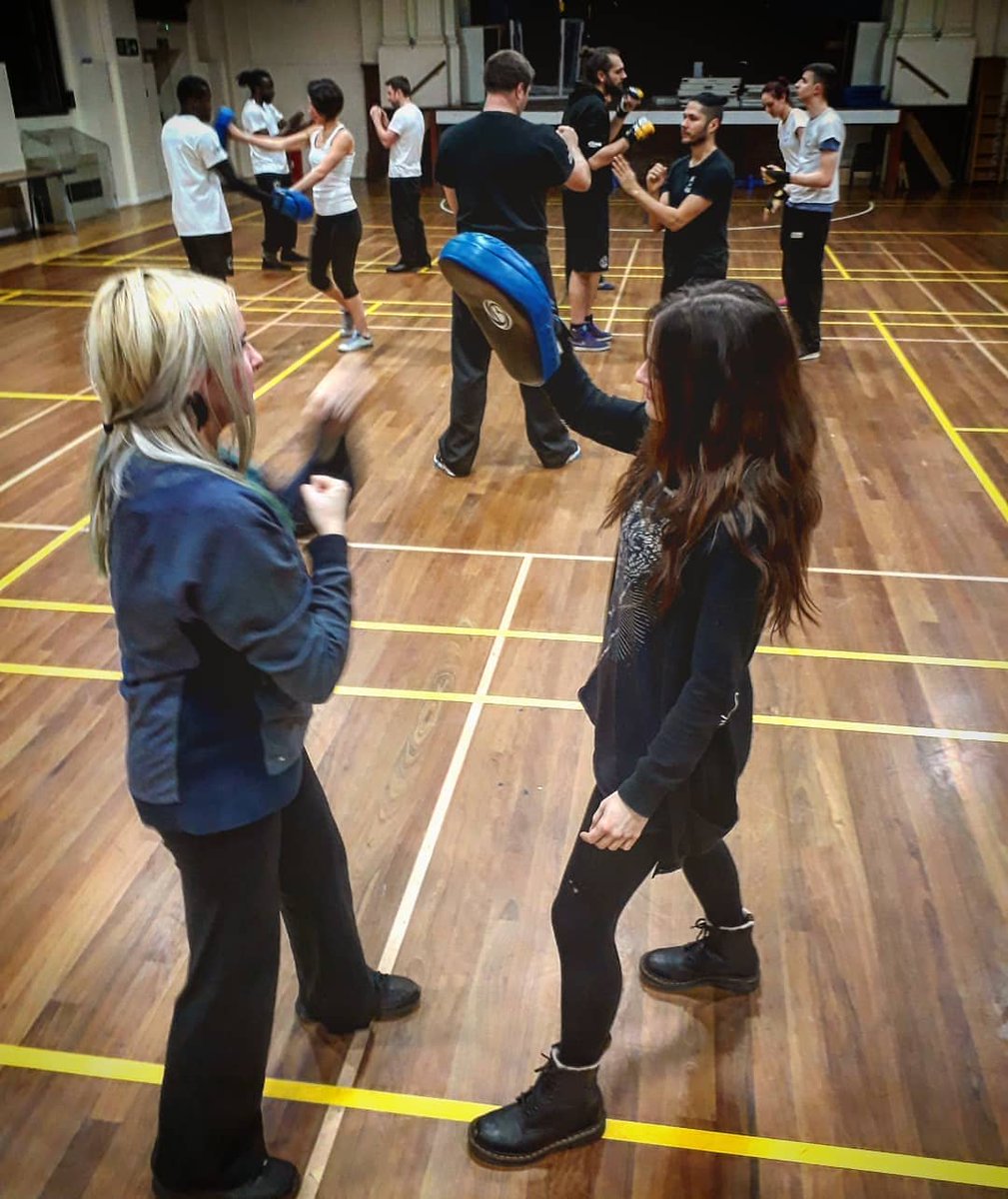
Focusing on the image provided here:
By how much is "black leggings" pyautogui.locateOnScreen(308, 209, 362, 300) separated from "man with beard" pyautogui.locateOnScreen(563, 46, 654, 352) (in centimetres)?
152

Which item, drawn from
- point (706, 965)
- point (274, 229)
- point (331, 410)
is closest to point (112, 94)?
point (274, 229)

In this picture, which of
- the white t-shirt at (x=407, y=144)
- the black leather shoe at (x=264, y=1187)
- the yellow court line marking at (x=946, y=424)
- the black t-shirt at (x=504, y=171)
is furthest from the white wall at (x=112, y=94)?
the black leather shoe at (x=264, y=1187)

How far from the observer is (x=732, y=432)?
5.45ft

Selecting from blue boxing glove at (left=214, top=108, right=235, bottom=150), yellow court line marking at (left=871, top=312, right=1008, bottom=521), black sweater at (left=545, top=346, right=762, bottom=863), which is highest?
blue boxing glove at (left=214, top=108, right=235, bottom=150)

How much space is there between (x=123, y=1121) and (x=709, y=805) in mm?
1441

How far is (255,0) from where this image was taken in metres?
18.5

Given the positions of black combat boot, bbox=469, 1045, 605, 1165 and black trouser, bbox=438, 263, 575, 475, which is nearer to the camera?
black combat boot, bbox=469, 1045, 605, 1165

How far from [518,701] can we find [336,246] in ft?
15.9

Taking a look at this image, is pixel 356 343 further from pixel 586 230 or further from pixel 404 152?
pixel 404 152

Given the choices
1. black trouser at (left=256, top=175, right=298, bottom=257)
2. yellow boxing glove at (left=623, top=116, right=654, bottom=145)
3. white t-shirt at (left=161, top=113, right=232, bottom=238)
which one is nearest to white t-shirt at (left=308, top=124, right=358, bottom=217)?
white t-shirt at (left=161, top=113, right=232, bottom=238)

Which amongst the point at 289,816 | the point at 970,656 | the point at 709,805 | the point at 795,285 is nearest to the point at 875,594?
the point at 970,656

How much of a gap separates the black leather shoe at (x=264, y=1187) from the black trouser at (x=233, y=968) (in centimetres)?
3

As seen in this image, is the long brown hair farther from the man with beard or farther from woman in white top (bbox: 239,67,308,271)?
woman in white top (bbox: 239,67,308,271)

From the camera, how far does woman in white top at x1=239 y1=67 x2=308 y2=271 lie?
10719 mm
